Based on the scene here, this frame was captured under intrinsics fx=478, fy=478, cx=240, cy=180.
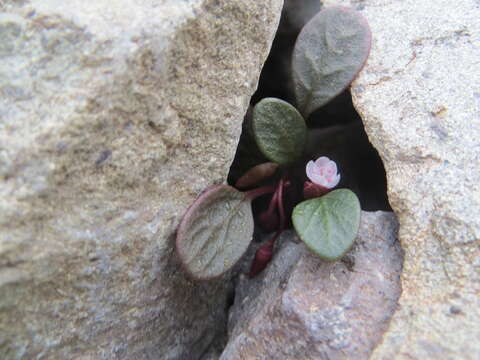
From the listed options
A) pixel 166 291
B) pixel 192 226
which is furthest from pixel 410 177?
pixel 166 291

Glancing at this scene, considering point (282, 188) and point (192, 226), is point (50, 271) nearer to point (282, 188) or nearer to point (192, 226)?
point (192, 226)

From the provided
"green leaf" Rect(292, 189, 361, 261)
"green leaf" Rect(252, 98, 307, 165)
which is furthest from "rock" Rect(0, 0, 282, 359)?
"green leaf" Rect(292, 189, 361, 261)

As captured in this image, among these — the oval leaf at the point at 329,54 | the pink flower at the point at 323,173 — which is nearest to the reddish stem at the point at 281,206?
the pink flower at the point at 323,173

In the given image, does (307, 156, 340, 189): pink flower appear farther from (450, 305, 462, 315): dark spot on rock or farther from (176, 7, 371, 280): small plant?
(450, 305, 462, 315): dark spot on rock

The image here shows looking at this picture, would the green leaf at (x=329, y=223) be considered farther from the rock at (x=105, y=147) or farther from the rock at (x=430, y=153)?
the rock at (x=105, y=147)

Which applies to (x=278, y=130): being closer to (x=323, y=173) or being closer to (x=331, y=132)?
(x=323, y=173)

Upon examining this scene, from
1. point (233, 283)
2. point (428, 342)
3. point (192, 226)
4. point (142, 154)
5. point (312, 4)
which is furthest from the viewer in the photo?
point (312, 4)

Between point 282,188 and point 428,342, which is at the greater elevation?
point 428,342
